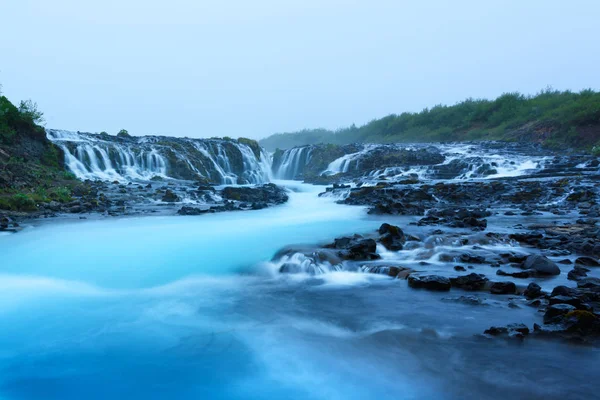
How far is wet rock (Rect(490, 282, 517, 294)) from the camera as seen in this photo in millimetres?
5906

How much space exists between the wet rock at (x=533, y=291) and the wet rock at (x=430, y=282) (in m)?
1.09

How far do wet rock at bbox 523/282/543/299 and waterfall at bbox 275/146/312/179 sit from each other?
3192 centimetres

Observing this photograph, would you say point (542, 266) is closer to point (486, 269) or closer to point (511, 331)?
point (486, 269)

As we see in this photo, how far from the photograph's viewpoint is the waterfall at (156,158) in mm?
24078

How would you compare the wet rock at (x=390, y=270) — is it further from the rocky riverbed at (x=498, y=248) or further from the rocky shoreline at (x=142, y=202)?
the rocky shoreline at (x=142, y=202)

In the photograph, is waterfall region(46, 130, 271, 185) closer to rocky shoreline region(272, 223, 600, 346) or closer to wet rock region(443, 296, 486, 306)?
rocky shoreline region(272, 223, 600, 346)

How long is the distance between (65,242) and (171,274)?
13.3 feet

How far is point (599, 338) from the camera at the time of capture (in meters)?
4.37

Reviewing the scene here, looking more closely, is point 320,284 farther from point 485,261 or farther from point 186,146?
point 186,146

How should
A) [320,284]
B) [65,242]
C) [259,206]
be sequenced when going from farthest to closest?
[259,206] < [65,242] < [320,284]

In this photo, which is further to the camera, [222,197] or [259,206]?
[222,197]

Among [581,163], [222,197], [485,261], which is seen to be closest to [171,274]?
[485,261]

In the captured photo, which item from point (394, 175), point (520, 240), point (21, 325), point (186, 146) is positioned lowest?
point (21, 325)

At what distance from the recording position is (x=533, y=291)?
5.66 meters
